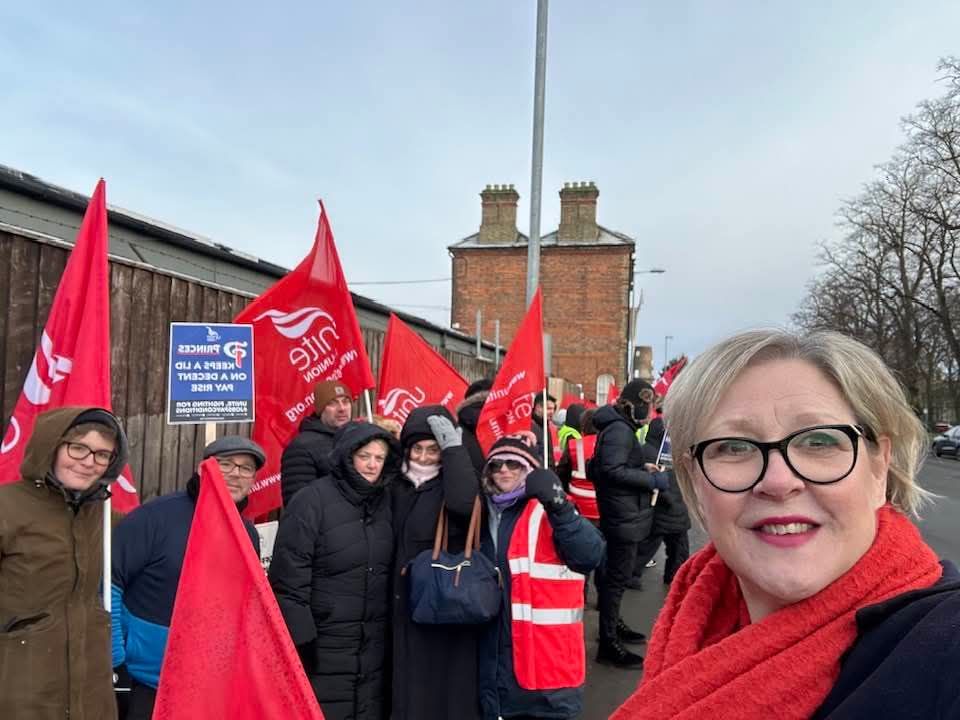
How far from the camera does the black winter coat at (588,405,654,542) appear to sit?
16.9ft

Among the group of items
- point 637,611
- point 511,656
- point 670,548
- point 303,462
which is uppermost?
point 303,462

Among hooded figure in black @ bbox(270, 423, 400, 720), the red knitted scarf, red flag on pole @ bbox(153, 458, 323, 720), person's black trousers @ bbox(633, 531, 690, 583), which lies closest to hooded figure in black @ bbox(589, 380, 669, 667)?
person's black trousers @ bbox(633, 531, 690, 583)

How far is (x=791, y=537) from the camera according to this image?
1.05 metres

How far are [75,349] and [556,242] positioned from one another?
28.1 metres

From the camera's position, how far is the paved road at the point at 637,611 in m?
4.37

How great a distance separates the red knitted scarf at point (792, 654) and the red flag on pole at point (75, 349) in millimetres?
2861

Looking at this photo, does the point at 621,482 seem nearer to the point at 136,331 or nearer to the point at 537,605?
the point at 537,605

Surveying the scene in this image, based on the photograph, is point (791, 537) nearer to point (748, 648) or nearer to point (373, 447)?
point (748, 648)

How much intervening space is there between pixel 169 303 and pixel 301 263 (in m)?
1.00

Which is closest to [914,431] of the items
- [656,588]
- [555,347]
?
[656,588]

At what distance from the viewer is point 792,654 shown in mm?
946

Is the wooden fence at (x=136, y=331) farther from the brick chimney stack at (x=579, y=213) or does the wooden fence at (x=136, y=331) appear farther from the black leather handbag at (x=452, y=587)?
the brick chimney stack at (x=579, y=213)

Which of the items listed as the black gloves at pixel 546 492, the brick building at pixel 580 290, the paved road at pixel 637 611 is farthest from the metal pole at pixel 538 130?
the brick building at pixel 580 290

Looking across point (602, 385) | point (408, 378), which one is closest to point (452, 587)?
point (408, 378)
